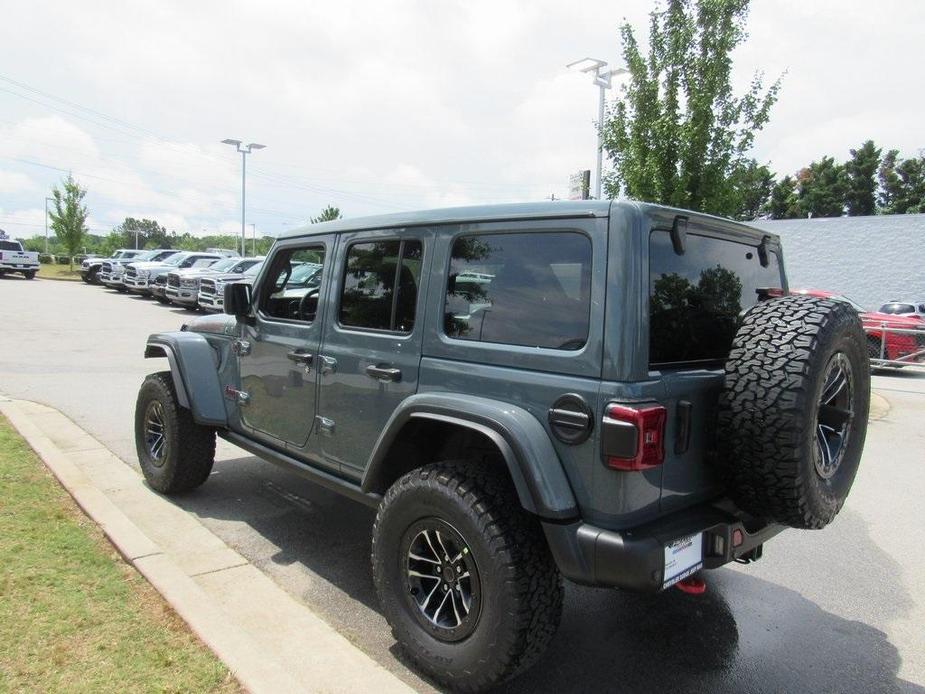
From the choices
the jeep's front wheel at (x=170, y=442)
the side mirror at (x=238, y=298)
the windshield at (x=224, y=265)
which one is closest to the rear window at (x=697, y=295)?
the side mirror at (x=238, y=298)

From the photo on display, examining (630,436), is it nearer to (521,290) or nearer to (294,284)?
(521,290)

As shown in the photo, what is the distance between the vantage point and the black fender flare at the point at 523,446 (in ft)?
7.70

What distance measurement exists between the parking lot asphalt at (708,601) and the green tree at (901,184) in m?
46.2

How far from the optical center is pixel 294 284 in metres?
3.99

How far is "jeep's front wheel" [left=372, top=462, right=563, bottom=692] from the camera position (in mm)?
2402

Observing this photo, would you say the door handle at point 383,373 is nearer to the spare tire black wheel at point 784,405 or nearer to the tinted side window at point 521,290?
the tinted side window at point 521,290

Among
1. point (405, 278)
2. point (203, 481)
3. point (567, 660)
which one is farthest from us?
point (203, 481)

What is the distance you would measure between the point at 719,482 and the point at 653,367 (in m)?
0.62

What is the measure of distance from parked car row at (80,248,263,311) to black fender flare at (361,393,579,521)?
1249 centimetres

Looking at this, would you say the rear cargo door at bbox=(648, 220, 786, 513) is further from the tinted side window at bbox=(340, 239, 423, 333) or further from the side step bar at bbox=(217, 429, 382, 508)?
the side step bar at bbox=(217, 429, 382, 508)

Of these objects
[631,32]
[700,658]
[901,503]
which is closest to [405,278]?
[700,658]

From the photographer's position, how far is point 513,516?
8.20 feet

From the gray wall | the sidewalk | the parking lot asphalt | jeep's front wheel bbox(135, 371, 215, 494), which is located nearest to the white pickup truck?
the parking lot asphalt

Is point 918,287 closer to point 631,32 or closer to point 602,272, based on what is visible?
point 631,32
